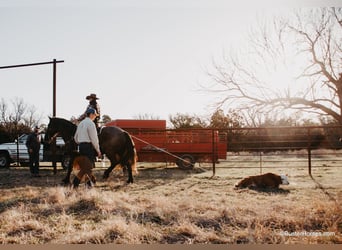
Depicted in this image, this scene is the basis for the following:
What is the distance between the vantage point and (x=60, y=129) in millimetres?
6109

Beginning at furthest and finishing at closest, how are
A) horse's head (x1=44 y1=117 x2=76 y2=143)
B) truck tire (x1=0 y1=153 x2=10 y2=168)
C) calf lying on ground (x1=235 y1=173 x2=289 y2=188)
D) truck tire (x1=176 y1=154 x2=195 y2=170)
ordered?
truck tire (x1=0 y1=153 x2=10 y2=168)
truck tire (x1=176 y1=154 x2=195 y2=170)
horse's head (x1=44 y1=117 x2=76 y2=143)
calf lying on ground (x1=235 y1=173 x2=289 y2=188)

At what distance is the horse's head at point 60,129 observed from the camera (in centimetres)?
605

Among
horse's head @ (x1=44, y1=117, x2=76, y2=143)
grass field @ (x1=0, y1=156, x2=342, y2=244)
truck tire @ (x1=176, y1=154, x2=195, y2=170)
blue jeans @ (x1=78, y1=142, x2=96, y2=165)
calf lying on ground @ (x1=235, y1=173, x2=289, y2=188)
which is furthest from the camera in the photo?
truck tire @ (x1=176, y1=154, x2=195, y2=170)

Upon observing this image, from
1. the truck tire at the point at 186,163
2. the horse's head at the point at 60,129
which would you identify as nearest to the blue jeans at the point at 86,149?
the horse's head at the point at 60,129

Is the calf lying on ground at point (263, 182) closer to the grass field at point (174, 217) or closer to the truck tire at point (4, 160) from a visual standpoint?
the grass field at point (174, 217)

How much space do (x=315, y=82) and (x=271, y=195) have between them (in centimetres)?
174

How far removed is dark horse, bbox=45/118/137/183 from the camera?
6.05 metres

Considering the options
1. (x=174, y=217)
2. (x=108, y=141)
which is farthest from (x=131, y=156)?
(x=174, y=217)

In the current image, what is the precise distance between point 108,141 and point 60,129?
90 cm

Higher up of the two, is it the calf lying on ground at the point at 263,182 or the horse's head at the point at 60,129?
the horse's head at the point at 60,129

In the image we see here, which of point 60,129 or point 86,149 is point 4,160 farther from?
point 86,149

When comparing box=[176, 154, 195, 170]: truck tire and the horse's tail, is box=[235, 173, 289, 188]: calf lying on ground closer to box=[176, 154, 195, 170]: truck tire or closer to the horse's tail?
the horse's tail

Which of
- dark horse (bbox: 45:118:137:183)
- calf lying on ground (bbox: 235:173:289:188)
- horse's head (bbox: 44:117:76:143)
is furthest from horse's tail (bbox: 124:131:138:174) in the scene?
calf lying on ground (bbox: 235:173:289:188)

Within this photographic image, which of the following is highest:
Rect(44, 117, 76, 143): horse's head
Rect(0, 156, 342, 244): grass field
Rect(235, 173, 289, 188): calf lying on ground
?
Rect(44, 117, 76, 143): horse's head
